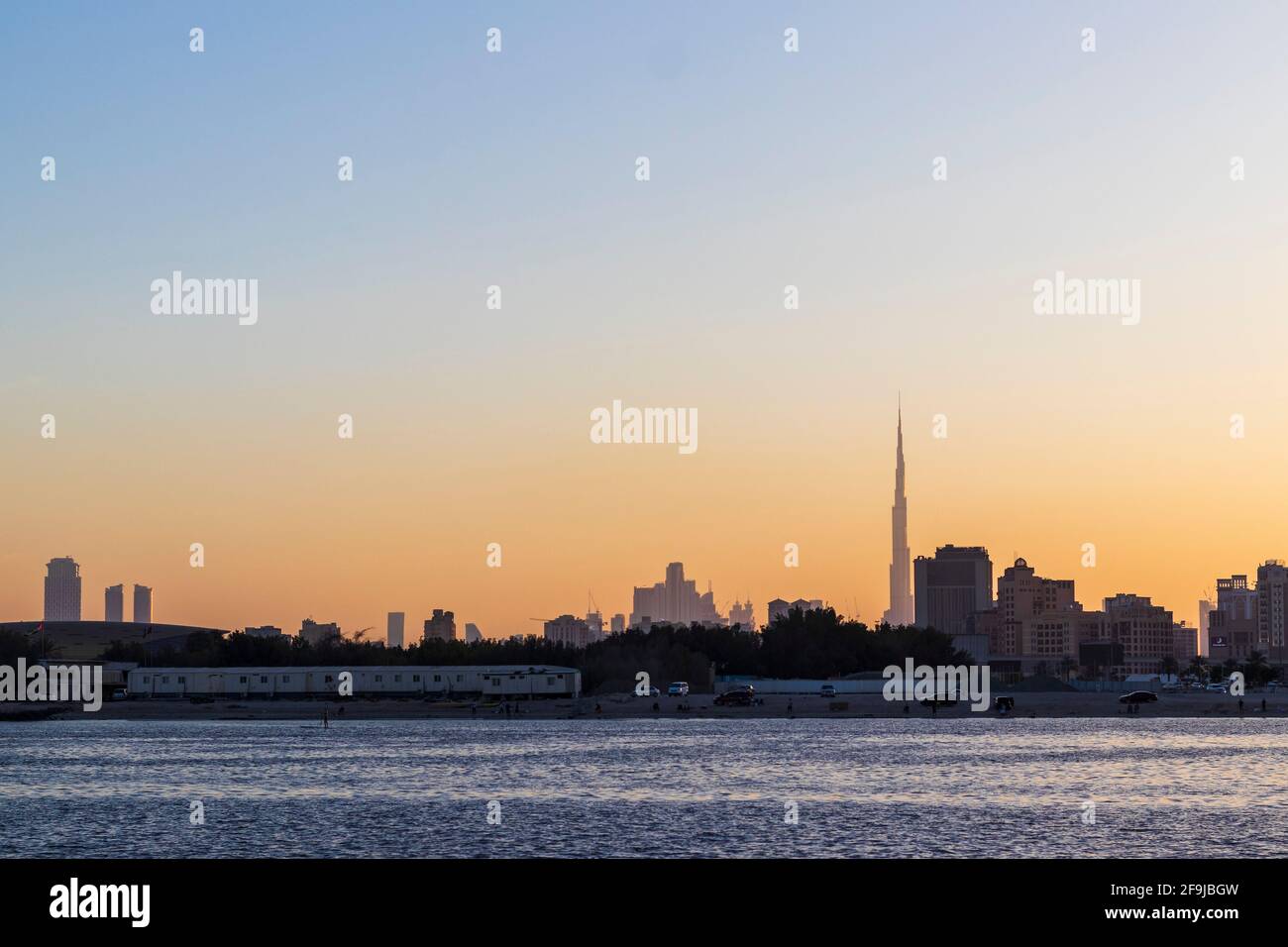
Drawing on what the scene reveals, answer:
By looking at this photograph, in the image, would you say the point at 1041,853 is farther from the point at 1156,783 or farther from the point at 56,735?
the point at 56,735

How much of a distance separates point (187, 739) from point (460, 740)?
1343 inches

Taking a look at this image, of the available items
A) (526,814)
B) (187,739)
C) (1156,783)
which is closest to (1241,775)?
(1156,783)

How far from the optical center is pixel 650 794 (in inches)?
3398

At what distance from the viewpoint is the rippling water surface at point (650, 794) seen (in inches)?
2542

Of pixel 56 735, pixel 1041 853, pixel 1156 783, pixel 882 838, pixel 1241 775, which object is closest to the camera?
pixel 1041 853

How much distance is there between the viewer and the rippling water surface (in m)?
64.6
